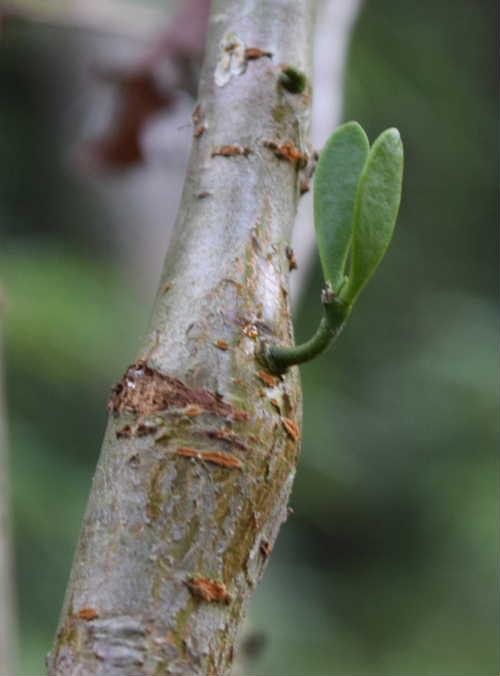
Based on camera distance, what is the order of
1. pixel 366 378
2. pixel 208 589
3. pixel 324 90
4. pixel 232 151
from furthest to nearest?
pixel 366 378 → pixel 324 90 → pixel 232 151 → pixel 208 589

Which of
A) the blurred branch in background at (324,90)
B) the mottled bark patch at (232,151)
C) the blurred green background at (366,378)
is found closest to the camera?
the mottled bark patch at (232,151)

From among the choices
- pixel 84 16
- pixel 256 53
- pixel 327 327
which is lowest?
pixel 327 327

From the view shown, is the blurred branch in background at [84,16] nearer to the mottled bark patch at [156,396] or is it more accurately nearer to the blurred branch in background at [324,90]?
the blurred branch in background at [324,90]

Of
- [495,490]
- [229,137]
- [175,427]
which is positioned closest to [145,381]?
[175,427]

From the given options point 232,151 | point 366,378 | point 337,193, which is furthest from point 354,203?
point 366,378

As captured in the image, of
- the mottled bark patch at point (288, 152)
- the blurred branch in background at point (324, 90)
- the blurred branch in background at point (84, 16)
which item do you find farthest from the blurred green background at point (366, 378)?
the mottled bark patch at point (288, 152)

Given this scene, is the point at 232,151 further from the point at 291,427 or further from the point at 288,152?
the point at 291,427
